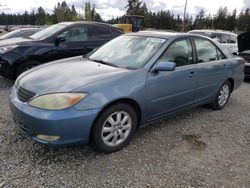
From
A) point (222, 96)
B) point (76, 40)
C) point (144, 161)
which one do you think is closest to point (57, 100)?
point (144, 161)

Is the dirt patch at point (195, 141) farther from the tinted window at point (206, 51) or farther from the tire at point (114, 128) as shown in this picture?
the tinted window at point (206, 51)

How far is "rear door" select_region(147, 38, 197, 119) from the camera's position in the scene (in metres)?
3.67

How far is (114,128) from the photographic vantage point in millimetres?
3348

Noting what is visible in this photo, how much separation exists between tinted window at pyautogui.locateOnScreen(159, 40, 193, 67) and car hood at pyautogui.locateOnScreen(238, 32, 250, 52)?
14.5 feet

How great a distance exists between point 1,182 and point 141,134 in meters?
1.96

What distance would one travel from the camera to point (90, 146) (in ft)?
11.2

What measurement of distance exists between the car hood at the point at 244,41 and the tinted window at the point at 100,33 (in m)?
3.92

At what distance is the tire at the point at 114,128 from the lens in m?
3.16

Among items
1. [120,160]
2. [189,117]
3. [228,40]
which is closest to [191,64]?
[189,117]

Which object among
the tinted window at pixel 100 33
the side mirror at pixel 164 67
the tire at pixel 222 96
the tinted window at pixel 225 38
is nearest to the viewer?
the side mirror at pixel 164 67

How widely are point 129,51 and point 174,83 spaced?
0.81 meters

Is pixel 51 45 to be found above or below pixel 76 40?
below

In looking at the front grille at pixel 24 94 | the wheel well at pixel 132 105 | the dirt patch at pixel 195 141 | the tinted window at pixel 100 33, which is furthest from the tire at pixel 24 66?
the dirt patch at pixel 195 141

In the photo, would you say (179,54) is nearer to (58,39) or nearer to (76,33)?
(58,39)
